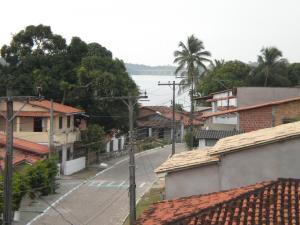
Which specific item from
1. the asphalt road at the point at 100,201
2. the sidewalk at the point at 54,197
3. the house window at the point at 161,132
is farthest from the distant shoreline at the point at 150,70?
the asphalt road at the point at 100,201

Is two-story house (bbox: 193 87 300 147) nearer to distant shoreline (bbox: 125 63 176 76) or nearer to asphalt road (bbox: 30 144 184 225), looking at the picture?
asphalt road (bbox: 30 144 184 225)

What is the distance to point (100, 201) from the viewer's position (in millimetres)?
31250

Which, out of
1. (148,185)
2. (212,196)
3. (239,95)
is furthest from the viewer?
(239,95)

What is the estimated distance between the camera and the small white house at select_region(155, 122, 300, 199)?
49.1 feet

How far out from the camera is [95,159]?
49562mm

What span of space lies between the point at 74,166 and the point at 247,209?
31906 millimetres

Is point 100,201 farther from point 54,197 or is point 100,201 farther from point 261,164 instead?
point 261,164

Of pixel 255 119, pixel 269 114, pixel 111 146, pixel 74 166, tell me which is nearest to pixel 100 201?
pixel 255 119

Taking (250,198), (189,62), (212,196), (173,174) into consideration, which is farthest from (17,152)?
(189,62)

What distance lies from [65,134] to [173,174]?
26.5 meters

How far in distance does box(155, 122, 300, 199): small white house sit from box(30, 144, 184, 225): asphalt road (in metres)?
9.74

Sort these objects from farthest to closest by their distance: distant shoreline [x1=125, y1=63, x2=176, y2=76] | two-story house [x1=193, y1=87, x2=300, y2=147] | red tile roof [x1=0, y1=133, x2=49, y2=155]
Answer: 1. distant shoreline [x1=125, y1=63, x2=176, y2=76]
2. red tile roof [x1=0, y1=133, x2=49, y2=155]
3. two-story house [x1=193, y1=87, x2=300, y2=147]

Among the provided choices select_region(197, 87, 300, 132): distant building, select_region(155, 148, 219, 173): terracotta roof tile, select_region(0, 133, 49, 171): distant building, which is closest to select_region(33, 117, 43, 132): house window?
select_region(0, 133, 49, 171): distant building

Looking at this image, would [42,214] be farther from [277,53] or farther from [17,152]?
[277,53]
